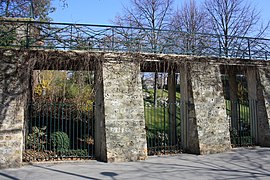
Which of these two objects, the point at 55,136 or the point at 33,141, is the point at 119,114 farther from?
the point at 33,141

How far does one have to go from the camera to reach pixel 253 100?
38.2 ft

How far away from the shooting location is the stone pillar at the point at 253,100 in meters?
11.5

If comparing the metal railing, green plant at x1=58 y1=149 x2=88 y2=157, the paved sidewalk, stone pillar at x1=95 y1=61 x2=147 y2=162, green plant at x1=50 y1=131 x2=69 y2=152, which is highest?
the metal railing

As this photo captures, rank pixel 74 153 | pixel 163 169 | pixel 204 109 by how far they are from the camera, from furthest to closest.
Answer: pixel 204 109
pixel 74 153
pixel 163 169

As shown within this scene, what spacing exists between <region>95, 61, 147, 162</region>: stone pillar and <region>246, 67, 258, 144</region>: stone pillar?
5.61m

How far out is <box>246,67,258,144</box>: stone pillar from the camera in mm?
11531

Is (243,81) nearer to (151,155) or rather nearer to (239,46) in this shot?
(239,46)

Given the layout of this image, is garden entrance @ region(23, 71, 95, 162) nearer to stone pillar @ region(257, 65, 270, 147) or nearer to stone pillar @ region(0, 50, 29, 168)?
stone pillar @ region(0, 50, 29, 168)

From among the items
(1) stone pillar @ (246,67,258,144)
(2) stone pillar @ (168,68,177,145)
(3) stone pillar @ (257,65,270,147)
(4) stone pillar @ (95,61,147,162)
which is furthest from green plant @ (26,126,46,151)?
(3) stone pillar @ (257,65,270,147)

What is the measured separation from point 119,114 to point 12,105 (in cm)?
343

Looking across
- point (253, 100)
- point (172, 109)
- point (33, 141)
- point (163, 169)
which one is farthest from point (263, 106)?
point (33, 141)

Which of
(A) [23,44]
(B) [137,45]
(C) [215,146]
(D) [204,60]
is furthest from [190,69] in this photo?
(A) [23,44]

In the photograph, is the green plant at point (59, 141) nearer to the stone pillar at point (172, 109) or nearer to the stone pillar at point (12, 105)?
the stone pillar at point (12, 105)

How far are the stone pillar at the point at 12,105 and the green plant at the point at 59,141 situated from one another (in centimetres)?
204
